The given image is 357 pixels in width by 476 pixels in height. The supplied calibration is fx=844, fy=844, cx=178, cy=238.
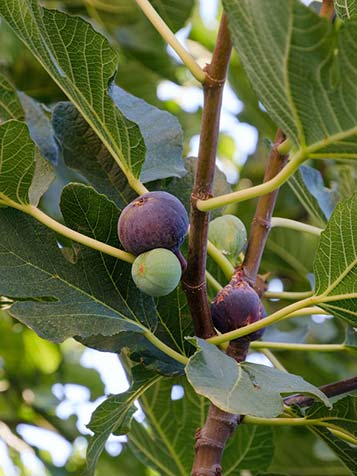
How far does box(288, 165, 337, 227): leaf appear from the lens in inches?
41.8

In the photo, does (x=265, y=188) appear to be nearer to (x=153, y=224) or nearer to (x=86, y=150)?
(x=153, y=224)

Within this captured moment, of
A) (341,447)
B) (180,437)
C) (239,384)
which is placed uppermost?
(239,384)

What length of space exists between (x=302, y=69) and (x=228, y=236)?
0.83 ft

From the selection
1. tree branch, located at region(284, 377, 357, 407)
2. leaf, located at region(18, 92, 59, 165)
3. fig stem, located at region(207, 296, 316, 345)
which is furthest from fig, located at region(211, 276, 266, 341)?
leaf, located at region(18, 92, 59, 165)

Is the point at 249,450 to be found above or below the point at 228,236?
below

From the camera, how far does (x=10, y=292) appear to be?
0.81 m

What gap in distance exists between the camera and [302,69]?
65 cm

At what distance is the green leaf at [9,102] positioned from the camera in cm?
104

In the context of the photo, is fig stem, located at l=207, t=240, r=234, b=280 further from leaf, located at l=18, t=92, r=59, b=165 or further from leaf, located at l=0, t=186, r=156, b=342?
leaf, located at l=18, t=92, r=59, b=165

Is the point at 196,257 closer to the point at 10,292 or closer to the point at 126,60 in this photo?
the point at 10,292

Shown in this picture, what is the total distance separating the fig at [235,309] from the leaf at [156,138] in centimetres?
18

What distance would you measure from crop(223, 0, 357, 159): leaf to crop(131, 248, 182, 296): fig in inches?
5.8

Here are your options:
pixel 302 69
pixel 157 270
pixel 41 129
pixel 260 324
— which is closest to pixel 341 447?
pixel 260 324

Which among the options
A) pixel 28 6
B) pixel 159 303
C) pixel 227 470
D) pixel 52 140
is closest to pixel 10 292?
pixel 159 303
